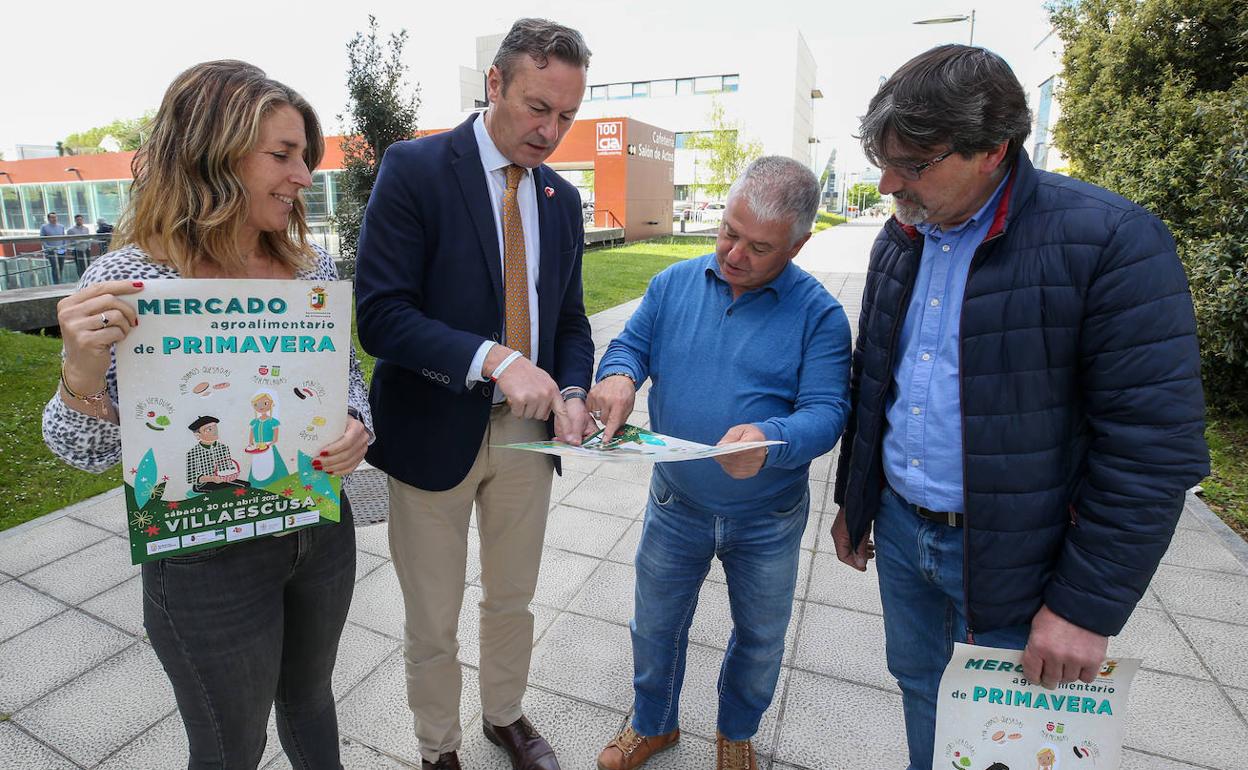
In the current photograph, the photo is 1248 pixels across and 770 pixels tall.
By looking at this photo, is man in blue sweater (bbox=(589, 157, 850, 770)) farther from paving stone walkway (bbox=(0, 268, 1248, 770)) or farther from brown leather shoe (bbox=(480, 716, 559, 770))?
paving stone walkway (bbox=(0, 268, 1248, 770))

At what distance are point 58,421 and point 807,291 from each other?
171 centimetres

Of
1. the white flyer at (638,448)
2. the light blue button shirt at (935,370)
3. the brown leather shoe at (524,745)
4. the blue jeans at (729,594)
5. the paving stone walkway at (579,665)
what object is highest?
the light blue button shirt at (935,370)

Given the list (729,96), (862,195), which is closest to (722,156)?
(729,96)

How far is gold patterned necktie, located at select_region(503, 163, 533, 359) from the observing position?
189cm

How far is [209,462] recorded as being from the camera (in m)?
1.38

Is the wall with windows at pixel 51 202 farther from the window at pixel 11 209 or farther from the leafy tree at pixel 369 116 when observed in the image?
the leafy tree at pixel 369 116

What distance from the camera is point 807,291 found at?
192cm

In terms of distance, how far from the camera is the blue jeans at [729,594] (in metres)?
1.97

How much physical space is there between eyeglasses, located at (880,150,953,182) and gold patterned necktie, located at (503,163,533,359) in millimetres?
939

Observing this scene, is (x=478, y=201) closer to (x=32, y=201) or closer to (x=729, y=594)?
(x=729, y=594)

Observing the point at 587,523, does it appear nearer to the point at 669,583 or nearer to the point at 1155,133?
the point at 669,583

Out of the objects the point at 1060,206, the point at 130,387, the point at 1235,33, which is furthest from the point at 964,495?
the point at 1235,33

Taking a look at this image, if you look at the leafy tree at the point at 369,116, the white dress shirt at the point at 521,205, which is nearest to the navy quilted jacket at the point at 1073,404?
the white dress shirt at the point at 521,205

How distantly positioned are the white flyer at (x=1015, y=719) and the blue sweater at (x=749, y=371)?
0.59m
